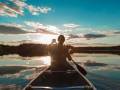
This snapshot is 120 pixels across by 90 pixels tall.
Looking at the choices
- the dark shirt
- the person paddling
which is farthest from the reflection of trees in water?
the dark shirt

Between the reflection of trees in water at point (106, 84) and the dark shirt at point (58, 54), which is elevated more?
the dark shirt at point (58, 54)

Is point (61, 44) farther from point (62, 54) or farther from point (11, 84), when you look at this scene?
point (11, 84)

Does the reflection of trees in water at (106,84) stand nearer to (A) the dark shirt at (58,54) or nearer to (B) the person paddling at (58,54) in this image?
(B) the person paddling at (58,54)

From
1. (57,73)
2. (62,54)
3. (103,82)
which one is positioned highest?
(62,54)

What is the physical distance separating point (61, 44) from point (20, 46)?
10872cm

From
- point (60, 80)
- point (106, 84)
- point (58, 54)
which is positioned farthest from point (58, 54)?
point (106, 84)

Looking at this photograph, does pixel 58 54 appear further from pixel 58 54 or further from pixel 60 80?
pixel 60 80

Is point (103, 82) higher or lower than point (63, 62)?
lower

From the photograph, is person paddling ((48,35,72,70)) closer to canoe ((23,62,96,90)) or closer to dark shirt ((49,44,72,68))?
dark shirt ((49,44,72,68))

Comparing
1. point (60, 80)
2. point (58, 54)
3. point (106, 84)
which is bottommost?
point (106, 84)

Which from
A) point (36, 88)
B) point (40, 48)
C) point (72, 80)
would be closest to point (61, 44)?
point (72, 80)

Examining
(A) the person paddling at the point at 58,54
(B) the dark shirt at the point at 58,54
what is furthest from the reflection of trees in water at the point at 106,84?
(B) the dark shirt at the point at 58,54

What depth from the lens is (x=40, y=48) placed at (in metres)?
117

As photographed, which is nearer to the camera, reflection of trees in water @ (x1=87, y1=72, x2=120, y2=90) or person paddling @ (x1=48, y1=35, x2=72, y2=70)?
person paddling @ (x1=48, y1=35, x2=72, y2=70)
